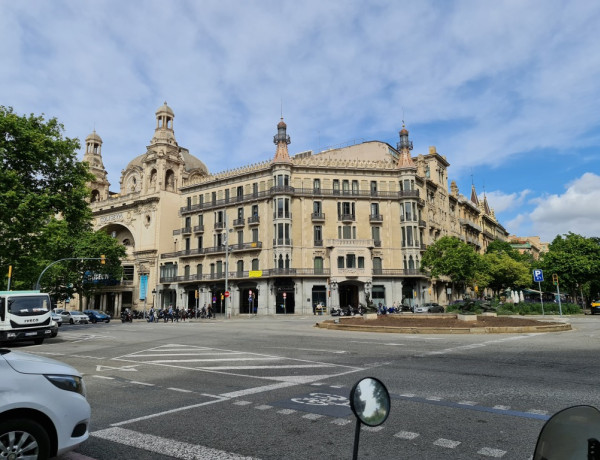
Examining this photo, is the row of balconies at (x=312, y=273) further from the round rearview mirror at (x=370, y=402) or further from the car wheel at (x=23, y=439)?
the round rearview mirror at (x=370, y=402)

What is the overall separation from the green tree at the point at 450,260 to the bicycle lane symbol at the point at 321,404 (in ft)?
146

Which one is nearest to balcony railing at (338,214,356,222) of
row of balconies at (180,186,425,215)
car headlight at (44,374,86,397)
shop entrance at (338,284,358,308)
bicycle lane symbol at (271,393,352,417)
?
row of balconies at (180,186,425,215)

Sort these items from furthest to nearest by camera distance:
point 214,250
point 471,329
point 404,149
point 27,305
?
point 404,149 → point 214,250 → point 471,329 → point 27,305

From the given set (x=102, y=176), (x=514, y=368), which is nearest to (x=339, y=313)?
(x=514, y=368)

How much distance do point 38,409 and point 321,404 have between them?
3.99 meters

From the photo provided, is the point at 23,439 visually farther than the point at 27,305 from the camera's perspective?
No

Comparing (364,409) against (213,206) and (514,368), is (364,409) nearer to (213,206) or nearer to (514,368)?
(514,368)

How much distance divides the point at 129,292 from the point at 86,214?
125ft

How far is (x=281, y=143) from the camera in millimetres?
52625

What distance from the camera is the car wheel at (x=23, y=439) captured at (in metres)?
3.60

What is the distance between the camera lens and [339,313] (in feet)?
139

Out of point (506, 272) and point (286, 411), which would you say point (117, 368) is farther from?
point (506, 272)

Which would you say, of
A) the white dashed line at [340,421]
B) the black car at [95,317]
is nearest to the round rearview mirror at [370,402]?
the white dashed line at [340,421]

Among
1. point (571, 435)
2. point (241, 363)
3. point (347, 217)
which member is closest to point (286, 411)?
point (571, 435)
